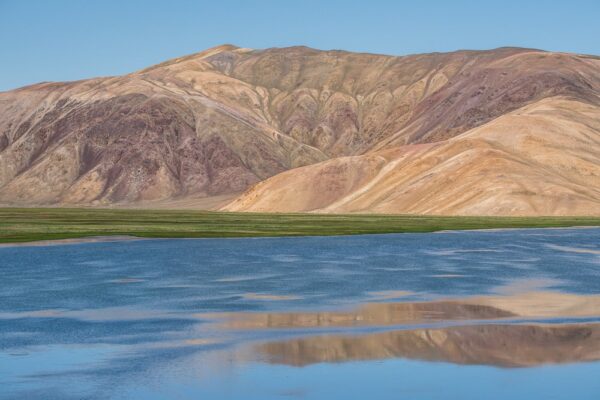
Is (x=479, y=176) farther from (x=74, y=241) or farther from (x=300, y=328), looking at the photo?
(x=300, y=328)

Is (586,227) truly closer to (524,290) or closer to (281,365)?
(524,290)

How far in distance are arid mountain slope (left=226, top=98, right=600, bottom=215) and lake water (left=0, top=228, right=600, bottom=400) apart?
238 ft

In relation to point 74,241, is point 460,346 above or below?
above

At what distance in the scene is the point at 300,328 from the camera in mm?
29406

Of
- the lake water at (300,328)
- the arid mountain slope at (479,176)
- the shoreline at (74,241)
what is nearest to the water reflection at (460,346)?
the lake water at (300,328)

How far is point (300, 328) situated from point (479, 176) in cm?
11267

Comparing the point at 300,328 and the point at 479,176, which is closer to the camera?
the point at 300,328

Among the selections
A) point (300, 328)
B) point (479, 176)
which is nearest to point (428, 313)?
point (300, 328)

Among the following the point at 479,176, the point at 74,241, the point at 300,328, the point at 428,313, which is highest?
the point at 300,328

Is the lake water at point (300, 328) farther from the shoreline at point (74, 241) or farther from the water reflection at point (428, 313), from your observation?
the shoreline at point (74, 241)

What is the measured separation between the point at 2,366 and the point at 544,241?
2398 inches

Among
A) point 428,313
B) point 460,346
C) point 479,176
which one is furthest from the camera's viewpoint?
point 479,176

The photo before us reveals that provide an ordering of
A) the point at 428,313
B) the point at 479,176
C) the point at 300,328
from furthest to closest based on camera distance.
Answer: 1. the point at 479,176
2. the point at 428,313
3. the point at 300,328

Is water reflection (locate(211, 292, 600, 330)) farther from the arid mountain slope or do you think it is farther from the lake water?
the arid mountain slope
